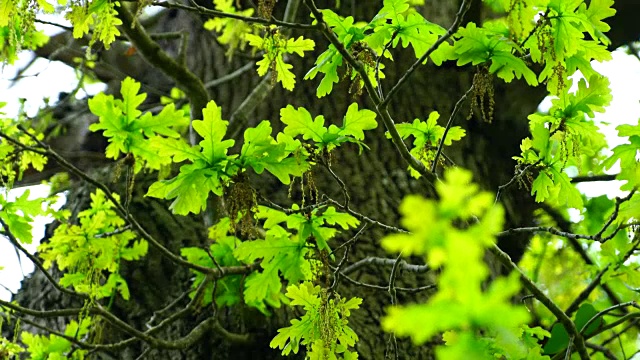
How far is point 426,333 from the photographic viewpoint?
454 millimetres

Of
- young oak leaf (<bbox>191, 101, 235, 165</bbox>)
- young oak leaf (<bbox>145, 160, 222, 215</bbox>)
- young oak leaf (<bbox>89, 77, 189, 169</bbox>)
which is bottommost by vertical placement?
young oak leaf (<bbox>145, 160, 222, 215</bbox>)

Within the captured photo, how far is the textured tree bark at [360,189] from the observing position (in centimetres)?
224

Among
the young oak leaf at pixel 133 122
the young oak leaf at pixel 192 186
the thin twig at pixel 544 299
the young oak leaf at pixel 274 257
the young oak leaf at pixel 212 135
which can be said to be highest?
the young oak leaf at pixel 133 122

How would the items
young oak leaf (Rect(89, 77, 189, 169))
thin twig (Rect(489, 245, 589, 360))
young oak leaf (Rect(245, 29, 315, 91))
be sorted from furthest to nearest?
young oak leaf (Rect(89, 77, 189, 169)) → young oak leaf (Rect(245, 29, 315, 91)) → thin twig (Rect(489, 245, 589, 360))

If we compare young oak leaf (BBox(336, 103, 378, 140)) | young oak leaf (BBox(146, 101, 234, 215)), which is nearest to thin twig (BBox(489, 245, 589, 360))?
young oak leaf (BBox(336, 103, 378, 140))

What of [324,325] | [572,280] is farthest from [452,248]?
[572,280]

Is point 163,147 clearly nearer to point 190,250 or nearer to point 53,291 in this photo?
point 190,250

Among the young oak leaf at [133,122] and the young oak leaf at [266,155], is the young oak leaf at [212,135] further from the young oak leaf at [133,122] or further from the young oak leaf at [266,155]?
the young oak leaf at [133,122]

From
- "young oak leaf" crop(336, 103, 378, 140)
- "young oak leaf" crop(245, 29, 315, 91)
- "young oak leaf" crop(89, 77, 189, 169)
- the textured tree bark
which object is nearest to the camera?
"young oak leaf" crop(336, 103, 378, 140)

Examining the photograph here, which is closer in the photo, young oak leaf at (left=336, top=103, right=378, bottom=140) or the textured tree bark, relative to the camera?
young oak leaf at (left=336, top=103, right=378, bottom=140)

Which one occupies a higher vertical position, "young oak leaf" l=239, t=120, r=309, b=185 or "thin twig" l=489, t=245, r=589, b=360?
"young oak leaf" l=239, t=120, r=309, b=185

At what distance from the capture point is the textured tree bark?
2240 mm

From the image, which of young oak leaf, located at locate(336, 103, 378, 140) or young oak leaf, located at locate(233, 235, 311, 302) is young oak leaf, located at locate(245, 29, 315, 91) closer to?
young oak leaf, located at locate(336, 103, 378, 140)

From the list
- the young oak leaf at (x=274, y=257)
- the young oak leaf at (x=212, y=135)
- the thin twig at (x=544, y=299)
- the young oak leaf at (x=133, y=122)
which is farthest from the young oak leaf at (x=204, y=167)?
the thin twig at (x=544, y=299)
